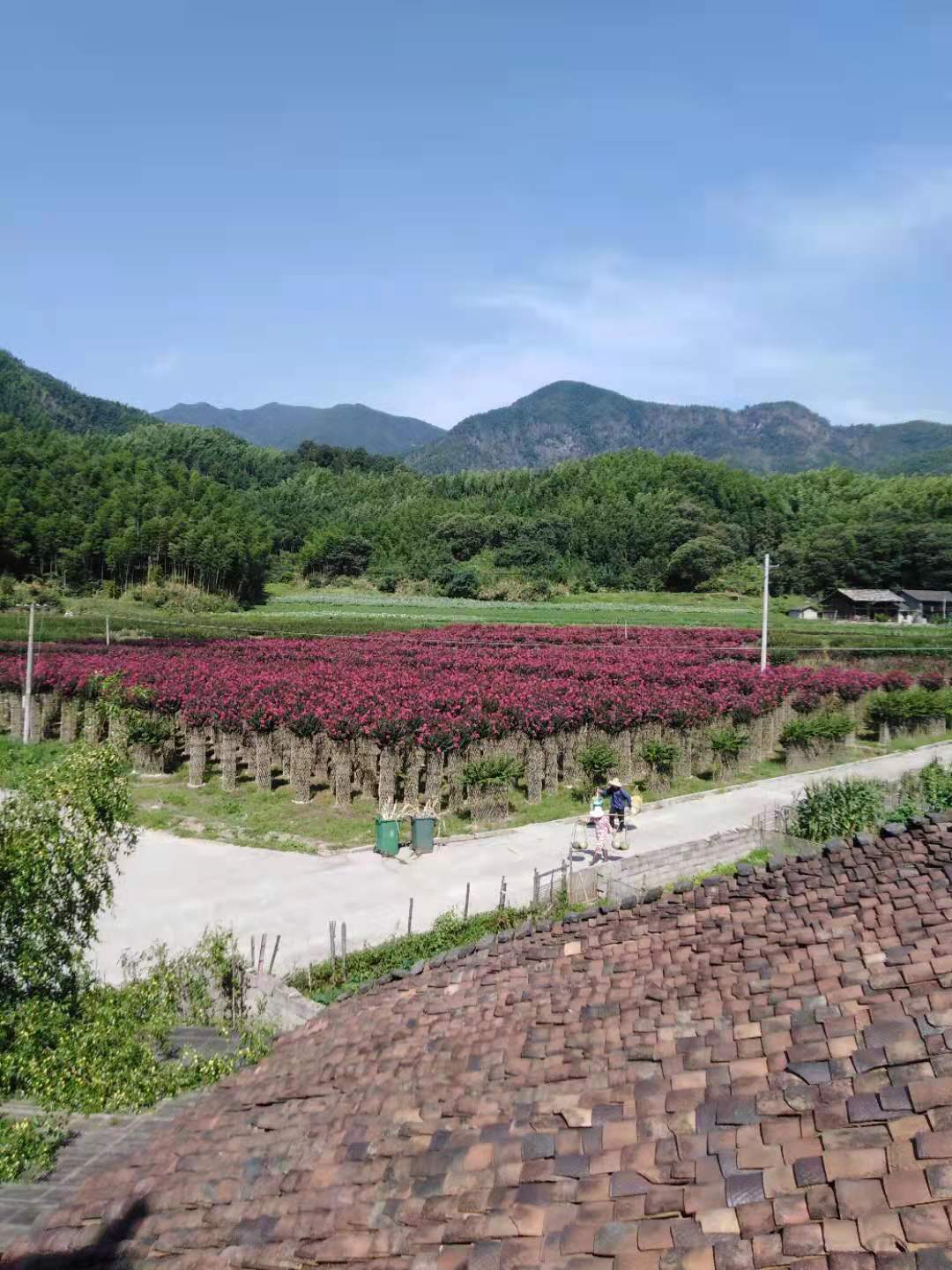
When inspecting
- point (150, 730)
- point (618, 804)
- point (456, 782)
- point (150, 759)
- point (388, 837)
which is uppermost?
point (150, 730)

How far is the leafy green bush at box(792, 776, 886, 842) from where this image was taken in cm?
1510

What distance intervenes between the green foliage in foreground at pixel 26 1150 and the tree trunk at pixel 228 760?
15.2 m

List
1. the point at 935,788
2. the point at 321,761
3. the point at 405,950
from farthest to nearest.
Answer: the point at 321,761 < the point at 935,788 < the point at 405,950

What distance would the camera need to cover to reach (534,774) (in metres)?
19.7

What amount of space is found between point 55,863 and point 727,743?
18173mm

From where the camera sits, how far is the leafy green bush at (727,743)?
22531 mm

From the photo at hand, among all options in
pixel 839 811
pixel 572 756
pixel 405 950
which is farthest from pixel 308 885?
pixel 839 811

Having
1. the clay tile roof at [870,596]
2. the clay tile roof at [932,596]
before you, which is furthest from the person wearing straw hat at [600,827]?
the clay tile roof at [932,596]

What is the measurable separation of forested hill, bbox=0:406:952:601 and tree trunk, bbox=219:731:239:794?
58.4 m

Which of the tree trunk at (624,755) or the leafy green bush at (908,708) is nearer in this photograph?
the tree trunk at (624,755)

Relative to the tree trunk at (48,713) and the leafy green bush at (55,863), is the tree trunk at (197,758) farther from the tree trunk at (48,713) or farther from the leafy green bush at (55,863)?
the leafy green bush at (55,863)

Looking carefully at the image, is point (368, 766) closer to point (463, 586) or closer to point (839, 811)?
point (839, 811)

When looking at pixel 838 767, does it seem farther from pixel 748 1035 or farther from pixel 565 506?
pixel 565 506

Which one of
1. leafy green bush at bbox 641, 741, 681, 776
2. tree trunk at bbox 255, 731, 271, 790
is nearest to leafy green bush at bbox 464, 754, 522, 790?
leafy green bush at bbox 641, 741, 681, 776
